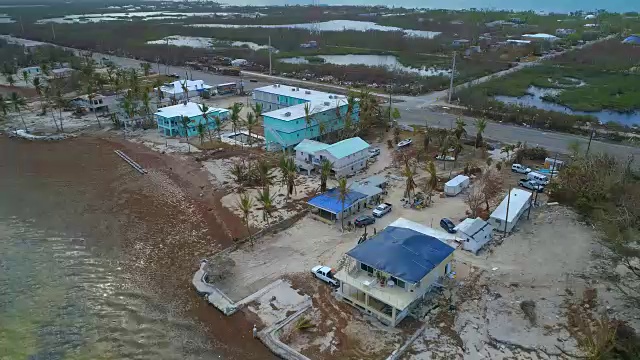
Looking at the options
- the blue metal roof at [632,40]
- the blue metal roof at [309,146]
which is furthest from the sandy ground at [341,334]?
the blue metal roof at [632,40]

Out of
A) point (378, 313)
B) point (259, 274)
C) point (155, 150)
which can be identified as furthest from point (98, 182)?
point (378, 313)

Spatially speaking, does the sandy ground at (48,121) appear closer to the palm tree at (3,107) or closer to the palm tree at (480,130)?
the palm tree at (3,107)

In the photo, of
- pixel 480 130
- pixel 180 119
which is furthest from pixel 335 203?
pixel 180 119

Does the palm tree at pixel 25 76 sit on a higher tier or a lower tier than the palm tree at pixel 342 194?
higher

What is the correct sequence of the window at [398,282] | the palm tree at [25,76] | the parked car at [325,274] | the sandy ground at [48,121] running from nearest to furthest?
1. the window at [398,282]
2. the parked car at [325,274]
3. the sandy ground at [48,121]
4. the palm tree at [25,76]

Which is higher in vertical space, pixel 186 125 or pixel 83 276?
pixel 186 125

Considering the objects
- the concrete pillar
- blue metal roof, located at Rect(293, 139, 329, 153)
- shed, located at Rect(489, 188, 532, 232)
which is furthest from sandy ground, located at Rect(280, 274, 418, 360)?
blue metal roof, located at Rect(293, 139, 329, 153)

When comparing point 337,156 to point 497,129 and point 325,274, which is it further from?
point 497,129

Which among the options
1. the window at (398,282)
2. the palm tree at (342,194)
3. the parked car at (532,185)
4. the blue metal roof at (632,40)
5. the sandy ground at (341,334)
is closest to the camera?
the sandy ground at (341,334)
